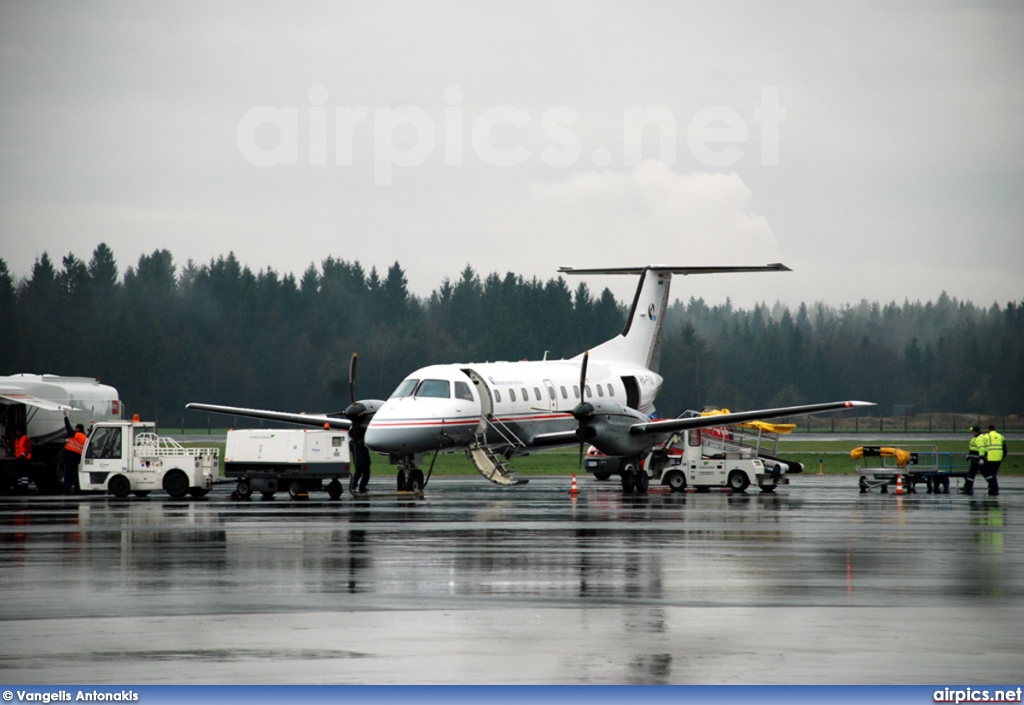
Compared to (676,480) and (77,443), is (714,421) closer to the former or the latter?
(676,480)

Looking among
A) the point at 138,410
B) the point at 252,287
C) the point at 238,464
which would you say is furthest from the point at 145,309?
the point at 238,464

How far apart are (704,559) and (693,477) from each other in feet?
58.8

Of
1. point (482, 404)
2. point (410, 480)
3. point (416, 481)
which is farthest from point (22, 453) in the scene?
point (482, 404)

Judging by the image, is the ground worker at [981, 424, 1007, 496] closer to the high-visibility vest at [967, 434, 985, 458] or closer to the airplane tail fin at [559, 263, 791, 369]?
the high-visibility vest at [967, 434, 985, 458]

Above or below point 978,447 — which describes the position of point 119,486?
below

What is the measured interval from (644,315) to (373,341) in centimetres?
6030

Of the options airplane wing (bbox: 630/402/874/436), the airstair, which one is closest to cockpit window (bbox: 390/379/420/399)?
the airstair

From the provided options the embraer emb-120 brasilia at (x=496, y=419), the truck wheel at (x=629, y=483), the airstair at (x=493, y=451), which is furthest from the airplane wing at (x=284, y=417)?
the truck wheel at (x=629, y=483)

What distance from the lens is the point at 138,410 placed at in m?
89.5

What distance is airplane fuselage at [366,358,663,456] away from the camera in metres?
30.8

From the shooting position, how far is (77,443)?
3272cm

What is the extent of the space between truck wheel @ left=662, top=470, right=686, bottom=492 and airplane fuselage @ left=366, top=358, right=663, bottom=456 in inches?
105

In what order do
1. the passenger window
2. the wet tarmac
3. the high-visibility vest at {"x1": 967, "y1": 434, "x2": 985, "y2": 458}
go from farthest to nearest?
the high-visibility vest at {"x1": 967, "y1": 434, "x2": 985, "y2": 458}, the passenger window, the wet tarmac

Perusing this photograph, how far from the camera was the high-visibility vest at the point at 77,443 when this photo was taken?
32.7m
